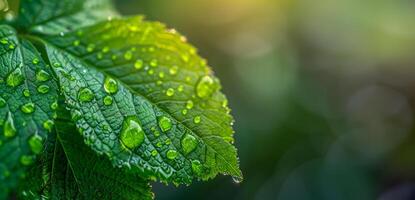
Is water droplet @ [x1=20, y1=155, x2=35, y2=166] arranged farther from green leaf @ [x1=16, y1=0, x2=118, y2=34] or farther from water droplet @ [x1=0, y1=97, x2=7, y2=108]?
green leaf @ [x1=16, y1=0, x2=118, y2=34]

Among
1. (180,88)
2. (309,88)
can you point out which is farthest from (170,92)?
(309,88)

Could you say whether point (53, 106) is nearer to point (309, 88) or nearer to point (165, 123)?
point (165, 123)

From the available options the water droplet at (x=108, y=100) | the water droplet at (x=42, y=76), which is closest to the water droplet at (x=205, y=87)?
the water droplet at (x=108, y=100)

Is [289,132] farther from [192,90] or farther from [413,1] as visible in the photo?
[192,90]

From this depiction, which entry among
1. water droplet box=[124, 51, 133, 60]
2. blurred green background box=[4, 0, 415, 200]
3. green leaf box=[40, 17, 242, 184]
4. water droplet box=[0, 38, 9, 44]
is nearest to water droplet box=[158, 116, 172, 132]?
green leaf box=[40, 17, 242, 184]

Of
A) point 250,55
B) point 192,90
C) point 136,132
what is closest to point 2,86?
point 136,132

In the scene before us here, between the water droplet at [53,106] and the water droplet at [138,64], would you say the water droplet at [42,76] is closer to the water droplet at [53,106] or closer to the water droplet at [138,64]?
the water droplet at [53,106]
